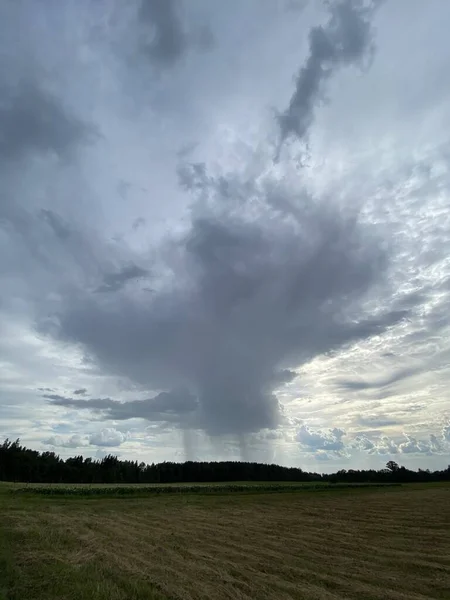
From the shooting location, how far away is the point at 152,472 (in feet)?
511

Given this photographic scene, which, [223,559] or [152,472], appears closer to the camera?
[223,559]

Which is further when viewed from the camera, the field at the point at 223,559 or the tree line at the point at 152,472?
the tree line at the point at 152,472

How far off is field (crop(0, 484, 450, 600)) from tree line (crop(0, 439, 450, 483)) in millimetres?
115343

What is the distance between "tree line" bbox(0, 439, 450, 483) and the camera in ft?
424

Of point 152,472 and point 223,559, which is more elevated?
point 152,472

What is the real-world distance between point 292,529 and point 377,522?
737 centimetres

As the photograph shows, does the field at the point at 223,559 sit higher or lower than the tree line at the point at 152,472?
lower

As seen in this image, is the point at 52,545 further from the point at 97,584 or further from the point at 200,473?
the point at 200,473

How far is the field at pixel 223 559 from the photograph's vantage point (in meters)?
12.3

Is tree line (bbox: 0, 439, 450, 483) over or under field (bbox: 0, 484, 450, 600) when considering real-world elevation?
over

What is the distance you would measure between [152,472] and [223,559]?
150 metres

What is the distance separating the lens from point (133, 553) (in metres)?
18.0

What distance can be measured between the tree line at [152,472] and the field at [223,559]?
4541 inches

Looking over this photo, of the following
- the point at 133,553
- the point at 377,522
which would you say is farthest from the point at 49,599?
the point at 377,522
